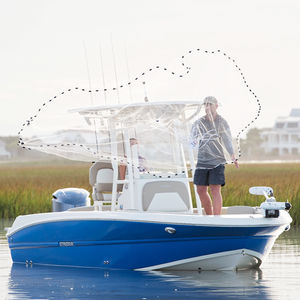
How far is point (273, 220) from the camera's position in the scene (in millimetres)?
14164

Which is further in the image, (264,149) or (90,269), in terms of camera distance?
(264,149)

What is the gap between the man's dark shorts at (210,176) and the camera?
557 inches

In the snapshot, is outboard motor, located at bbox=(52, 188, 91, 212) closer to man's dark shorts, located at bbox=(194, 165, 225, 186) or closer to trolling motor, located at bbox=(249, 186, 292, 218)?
man's dark shorts, located at bbox=(194, 165, 225, 186)

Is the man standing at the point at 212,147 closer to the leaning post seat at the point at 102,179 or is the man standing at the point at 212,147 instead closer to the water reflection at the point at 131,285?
the water reflection at the point at 131,285

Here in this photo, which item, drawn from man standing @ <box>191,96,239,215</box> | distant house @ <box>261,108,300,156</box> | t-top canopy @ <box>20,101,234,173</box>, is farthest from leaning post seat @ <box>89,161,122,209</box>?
distant house @ <box>261,108,300,156</box>

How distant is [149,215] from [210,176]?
0.90 meters

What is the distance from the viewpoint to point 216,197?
1427 cm

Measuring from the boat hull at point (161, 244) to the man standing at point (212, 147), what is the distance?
0.55 meters

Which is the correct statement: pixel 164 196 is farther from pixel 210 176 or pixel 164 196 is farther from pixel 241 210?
pixel 241 210

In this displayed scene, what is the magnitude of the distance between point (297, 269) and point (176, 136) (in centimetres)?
234

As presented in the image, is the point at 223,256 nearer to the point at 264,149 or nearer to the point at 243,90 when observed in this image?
the point at 243,90

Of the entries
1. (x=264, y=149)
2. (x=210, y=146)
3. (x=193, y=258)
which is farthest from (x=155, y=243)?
(x=264, y=149)

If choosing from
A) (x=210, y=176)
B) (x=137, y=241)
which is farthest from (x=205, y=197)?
(x=137, y=241)

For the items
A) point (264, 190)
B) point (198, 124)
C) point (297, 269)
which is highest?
point (198, 124)
